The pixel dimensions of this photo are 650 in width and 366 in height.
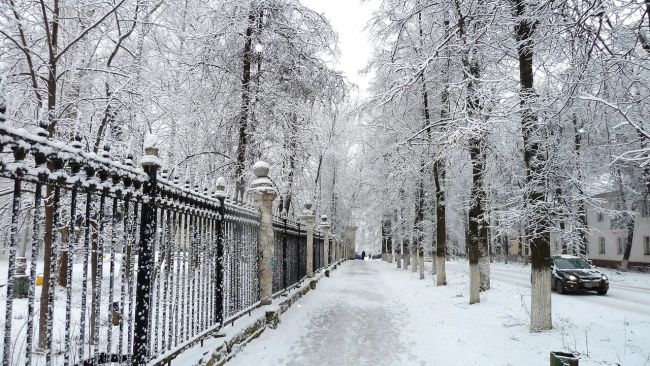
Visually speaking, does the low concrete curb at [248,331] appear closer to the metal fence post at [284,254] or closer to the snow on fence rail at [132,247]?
the snow on fence rail at [132,247]

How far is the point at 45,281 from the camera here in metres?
6.95

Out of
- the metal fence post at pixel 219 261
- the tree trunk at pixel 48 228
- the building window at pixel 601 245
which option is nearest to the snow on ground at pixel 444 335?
the metal fence post at pixel 219 261

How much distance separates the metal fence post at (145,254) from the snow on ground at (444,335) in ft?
8.11

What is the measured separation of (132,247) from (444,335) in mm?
6591

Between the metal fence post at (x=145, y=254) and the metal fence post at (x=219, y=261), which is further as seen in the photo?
the metal fence post at (x=219, y=261)

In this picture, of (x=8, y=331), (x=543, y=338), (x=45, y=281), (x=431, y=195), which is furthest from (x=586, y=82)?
(x=431, y=195)

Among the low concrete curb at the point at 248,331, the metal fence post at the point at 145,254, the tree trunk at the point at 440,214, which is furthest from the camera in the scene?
the tree trunk at the point at 440,214

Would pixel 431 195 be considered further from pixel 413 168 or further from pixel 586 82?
pixel 586 82

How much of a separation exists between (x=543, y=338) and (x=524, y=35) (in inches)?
234

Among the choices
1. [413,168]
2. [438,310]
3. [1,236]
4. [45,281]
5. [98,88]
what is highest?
[98,88]

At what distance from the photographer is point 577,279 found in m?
15.5

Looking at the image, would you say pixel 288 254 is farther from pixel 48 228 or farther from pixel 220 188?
pixel 48 228

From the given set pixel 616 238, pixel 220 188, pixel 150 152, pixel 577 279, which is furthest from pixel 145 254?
pixel 616 238

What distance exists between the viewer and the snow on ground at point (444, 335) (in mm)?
6641
